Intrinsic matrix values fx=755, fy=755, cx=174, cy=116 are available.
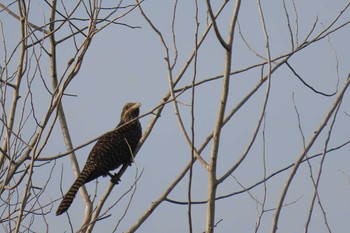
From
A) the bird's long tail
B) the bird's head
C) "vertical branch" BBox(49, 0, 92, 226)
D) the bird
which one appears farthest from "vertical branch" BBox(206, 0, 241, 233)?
the bird's head

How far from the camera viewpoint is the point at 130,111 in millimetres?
9672

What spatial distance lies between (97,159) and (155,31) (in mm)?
4641

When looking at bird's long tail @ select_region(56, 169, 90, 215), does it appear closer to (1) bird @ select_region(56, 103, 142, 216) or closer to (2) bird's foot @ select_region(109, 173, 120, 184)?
(2) bird's foot @ select_region(109, 173, 120, 184)

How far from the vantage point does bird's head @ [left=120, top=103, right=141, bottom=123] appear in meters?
9.64

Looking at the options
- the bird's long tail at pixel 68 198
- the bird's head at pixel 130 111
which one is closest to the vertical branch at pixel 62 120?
the bird's long tail at pixel 68 198

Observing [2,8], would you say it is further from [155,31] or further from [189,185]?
[189,185]

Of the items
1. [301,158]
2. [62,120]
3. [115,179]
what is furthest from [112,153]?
[301,158]

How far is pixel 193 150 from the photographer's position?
3676 millimetres

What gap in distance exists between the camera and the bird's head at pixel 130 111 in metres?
9.64

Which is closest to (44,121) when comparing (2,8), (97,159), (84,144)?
(84,144)

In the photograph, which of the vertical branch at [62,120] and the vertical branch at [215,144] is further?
the vertical branch at [62,120]

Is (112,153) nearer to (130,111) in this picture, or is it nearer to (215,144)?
(130,111)

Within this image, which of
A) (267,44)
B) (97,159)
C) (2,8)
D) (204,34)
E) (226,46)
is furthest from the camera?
(97,159)

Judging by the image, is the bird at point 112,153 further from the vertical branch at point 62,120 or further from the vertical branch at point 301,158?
the vertical branch at point 301,158
